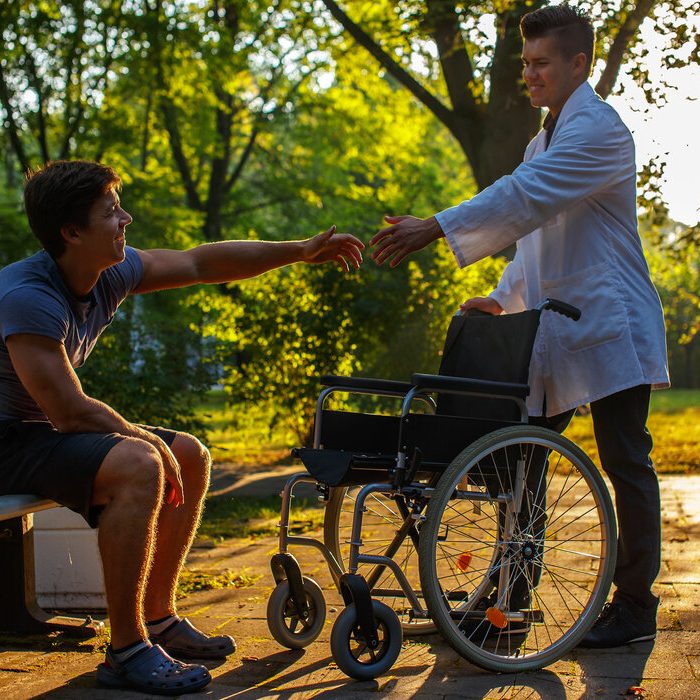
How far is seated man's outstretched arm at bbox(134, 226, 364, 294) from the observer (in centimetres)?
375

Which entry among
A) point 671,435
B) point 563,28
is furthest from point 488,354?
point 671,435

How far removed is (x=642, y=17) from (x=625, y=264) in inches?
183

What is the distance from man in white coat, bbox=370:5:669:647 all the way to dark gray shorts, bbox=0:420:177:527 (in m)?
1.20

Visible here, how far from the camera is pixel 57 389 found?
3.07 meters

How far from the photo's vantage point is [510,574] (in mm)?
3492

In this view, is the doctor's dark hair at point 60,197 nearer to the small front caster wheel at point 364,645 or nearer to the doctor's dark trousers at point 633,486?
the small front caster wheel at point 364,645

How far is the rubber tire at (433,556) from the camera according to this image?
9.81ft

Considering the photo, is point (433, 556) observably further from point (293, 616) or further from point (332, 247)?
point (332, 247)

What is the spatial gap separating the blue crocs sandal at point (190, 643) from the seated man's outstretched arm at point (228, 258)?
1.18 m

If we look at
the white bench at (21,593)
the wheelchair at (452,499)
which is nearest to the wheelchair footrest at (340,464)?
the wheelchair at (452,499)

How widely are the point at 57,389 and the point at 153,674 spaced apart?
867mm

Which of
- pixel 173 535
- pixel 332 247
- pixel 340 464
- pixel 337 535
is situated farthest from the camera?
pixel 332 247

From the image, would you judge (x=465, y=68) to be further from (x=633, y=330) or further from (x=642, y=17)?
(x=633, y=330)

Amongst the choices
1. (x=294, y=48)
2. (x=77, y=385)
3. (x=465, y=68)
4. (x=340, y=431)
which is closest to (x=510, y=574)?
(x=340, y=431)
